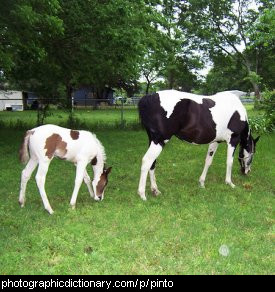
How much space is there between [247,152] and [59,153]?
4.72 meters

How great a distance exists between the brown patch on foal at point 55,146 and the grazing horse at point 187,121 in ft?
5.50

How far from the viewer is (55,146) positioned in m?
6.93

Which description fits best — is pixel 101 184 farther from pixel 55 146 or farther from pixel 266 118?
pixel 266 118

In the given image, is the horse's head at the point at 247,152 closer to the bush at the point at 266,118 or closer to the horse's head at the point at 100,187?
the horse's head at the point at 100,187

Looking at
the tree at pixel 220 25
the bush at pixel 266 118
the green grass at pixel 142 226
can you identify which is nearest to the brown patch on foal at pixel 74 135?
the green grass at pixel 142 226

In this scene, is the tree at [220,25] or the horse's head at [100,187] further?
the tree at [220,25]

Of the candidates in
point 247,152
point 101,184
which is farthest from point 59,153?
point 247,152

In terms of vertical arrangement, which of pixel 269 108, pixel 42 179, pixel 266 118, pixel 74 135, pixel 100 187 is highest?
pixel 269 108

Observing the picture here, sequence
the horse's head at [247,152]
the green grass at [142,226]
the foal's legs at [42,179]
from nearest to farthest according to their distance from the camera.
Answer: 1. the green grass at [142,226]
2. the foal's legs at [42,179]
3. the horse's head at [247,152]

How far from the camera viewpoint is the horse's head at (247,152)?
31.1 feet
